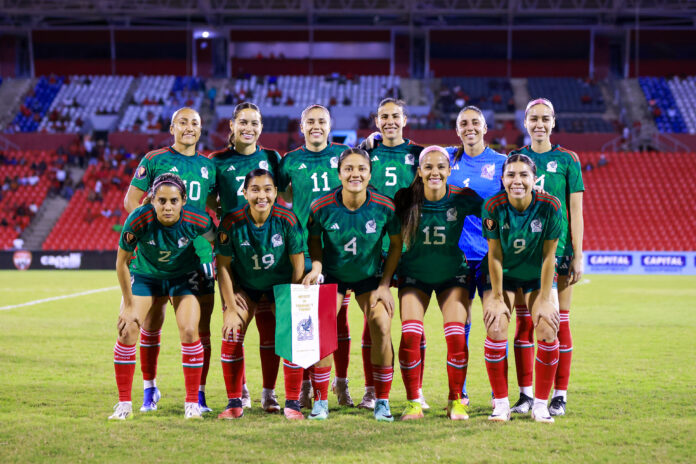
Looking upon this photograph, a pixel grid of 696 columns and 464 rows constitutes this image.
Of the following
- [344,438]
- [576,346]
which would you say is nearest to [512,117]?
[576,346]

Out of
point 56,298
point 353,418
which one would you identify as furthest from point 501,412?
point 56,298

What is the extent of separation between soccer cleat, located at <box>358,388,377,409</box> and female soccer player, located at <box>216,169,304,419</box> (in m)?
0.61

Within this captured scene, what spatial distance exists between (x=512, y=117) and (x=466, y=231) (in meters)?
29.4

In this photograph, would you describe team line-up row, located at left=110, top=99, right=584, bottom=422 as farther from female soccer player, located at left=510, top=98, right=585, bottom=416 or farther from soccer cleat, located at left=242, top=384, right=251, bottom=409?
soccer cleat, located at left=242, top=384, right=251, bottom=409

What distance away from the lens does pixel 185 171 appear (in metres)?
6.09

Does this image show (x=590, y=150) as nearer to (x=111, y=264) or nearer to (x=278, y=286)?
(x=111, y=264)

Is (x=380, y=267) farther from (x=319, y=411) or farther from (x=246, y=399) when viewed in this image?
(x=246, y=399)

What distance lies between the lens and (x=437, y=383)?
23.2ft

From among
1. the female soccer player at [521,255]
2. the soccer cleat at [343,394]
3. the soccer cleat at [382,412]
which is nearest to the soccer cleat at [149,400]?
→ the soccer cleat at [343,394]

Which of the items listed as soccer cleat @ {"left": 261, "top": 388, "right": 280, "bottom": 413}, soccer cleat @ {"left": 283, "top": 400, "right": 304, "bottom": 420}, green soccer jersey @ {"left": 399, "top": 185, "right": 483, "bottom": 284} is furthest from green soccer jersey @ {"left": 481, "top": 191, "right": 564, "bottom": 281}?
soccer cleat @ {"left": 261, "top": 388, "right": 280, "bottom": 413}

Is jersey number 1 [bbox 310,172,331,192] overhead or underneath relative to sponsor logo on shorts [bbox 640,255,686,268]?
overhead

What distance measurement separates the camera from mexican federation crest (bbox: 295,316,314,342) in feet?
17.9

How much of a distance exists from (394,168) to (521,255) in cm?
129

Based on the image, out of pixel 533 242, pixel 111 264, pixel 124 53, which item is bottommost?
pixel 111 264
